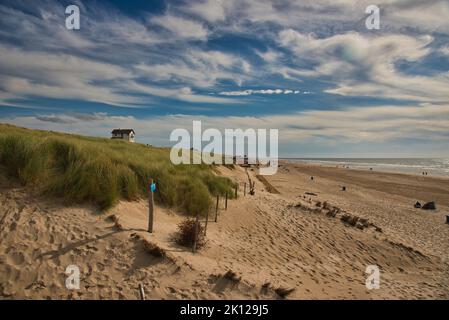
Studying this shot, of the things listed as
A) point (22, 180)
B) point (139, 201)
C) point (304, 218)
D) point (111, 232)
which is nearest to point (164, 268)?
point (111, 232)

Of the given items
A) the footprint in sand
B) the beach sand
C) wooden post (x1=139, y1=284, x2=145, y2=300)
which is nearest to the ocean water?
the beach sand

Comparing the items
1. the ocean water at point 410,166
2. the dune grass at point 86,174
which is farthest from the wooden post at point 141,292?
the ocean water at point 410,166

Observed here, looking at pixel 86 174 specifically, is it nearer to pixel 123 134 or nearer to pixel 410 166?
pixel 123 134

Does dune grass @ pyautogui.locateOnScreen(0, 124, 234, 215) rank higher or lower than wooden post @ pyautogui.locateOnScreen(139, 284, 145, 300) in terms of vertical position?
higher

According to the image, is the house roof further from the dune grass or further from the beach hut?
the dune grass

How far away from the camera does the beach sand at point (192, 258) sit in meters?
5.48

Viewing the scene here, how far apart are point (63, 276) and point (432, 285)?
33.0 ft

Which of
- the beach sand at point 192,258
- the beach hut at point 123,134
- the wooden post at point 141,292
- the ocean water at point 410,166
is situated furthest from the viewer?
the ocean water at point 410,166

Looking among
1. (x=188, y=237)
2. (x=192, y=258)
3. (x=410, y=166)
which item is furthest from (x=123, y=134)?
(x=410, y=166)

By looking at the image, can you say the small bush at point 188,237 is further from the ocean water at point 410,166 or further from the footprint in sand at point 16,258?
the ocean water at point 410,166

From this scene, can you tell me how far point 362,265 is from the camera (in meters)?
9.15

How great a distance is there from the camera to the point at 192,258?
6.64 m

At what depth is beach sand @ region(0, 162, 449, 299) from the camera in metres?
5.48
